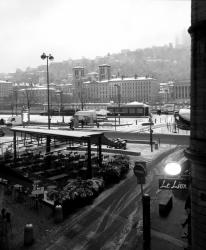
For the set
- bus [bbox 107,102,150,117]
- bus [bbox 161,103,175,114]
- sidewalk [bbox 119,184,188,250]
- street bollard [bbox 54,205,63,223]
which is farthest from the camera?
bus [bbox 161,103,175,114]

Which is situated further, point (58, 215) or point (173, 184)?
point (58, 215)

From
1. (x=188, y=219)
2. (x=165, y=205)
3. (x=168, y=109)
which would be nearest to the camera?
(x=188, y=219)

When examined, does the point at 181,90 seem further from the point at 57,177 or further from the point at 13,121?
the point at 57,177

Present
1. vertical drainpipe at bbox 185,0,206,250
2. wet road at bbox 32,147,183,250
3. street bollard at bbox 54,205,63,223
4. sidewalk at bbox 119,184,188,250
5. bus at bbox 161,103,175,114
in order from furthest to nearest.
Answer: bus at bbox 161,103,175,114 → street bollard at bbox 54,205,63,223 → wet road at bbox 32,147,183,250 → sidewalk at bbox 119,184,188,250 → vertical drainpipe at bbox 185,0,206,250

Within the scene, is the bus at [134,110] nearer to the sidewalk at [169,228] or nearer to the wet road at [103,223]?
the wet road at [103,223]

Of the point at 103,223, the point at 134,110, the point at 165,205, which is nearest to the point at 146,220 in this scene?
the point at 103,223

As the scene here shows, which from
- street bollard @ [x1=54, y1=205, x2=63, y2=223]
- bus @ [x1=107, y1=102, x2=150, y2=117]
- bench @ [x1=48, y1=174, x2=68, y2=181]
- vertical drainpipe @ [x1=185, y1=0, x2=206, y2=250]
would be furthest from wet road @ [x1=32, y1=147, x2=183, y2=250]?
bus @ [x1=107, y1=102, x2=150, y2=117]

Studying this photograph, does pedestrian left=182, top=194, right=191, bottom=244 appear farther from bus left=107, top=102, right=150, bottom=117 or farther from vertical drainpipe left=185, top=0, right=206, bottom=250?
bus left=107, top=102, right=150, bottom=117

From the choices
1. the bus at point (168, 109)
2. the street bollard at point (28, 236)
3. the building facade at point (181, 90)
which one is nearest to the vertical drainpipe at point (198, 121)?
the street bollard at point (28, 236)

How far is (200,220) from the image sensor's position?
229 inches

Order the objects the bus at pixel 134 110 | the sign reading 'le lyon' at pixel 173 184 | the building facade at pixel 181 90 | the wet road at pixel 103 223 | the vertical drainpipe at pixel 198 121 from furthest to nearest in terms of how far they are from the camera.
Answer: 1. the building facade at pixel 181 90
2. the bus at pixel 134 110
3. the wet road at pixel 103 223
4. the sign reading 'le lyon' at pixel 173 184
5. the vertical drainpipe at pixel 198 121

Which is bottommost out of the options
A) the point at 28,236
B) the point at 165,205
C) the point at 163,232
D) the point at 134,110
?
the point at 163,232

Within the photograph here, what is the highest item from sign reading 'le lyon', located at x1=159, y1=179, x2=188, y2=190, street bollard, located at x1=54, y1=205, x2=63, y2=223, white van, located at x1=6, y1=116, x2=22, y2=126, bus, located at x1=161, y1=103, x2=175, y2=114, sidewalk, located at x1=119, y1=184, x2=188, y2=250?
bus, located at x1=161, y1=103, x2=175, y2=114

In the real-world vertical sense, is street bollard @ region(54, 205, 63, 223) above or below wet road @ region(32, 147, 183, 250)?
above
